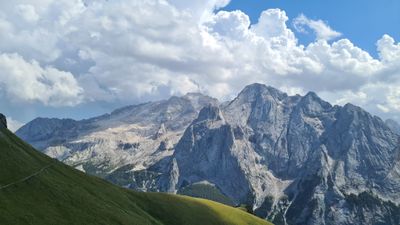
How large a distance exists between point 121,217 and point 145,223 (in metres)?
13.1

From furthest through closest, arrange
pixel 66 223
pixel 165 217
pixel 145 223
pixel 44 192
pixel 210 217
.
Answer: pixel 210 217, pixel 165 217, pixel 145 223, pixel 44 192, pixel 66 223

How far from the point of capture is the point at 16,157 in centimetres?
13425

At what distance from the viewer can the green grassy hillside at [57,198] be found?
354ft

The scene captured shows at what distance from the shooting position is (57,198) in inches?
4852

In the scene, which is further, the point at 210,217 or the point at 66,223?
the point at 210,217

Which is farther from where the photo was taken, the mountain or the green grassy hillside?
the mountain

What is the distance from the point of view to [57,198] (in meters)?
123

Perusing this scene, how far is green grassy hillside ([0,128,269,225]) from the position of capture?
108 m

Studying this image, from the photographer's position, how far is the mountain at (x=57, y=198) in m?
108

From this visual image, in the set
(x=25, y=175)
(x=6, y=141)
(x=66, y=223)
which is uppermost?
(x=6, y=141)

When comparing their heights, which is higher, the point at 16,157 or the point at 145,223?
the point at 16,157

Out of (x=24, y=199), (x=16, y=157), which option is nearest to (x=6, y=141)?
(x=16, y=157)

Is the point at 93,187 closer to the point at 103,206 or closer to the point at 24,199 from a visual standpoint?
the point at 103,206

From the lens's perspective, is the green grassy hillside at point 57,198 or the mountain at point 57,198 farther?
the mountain at point 57,198
